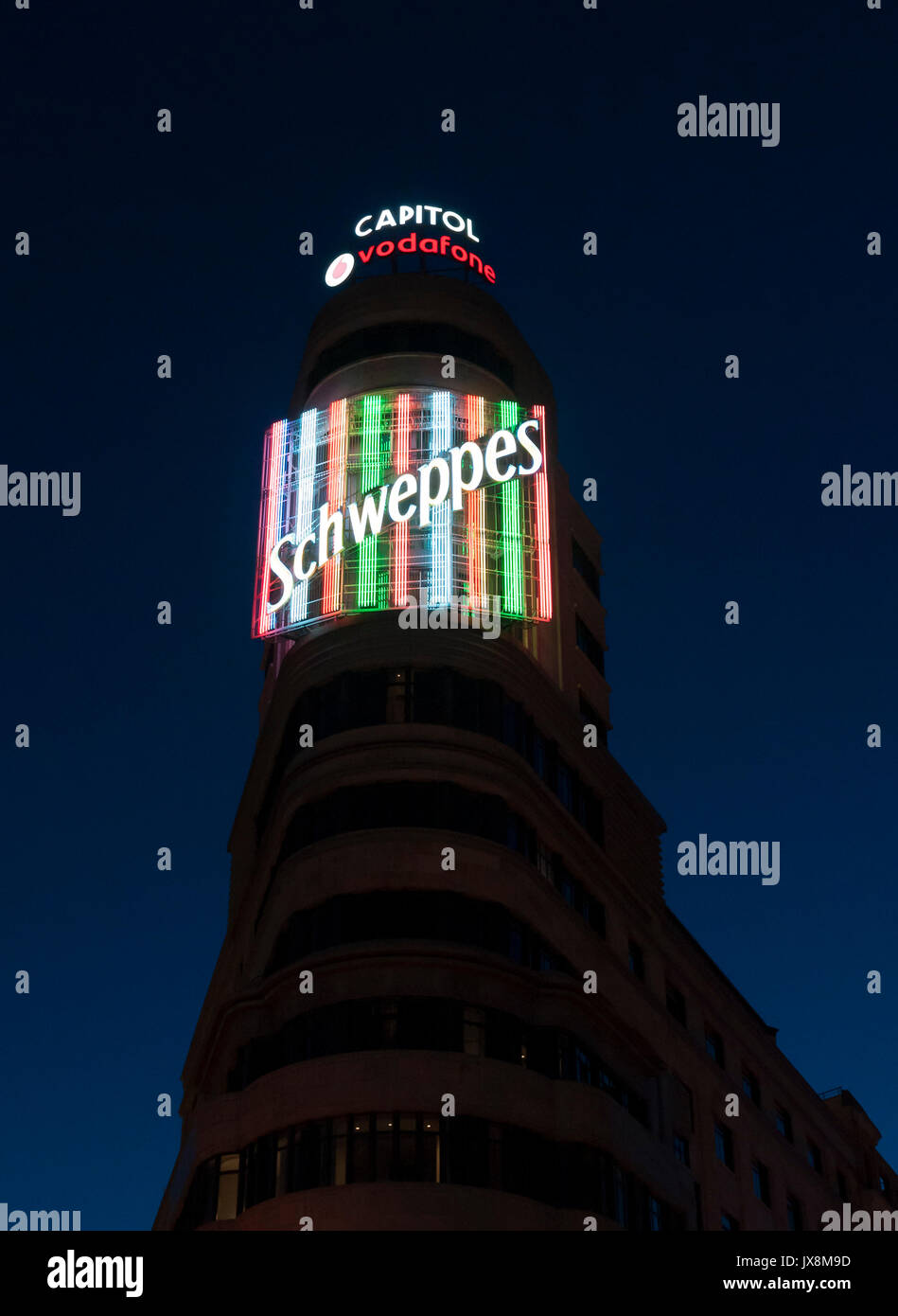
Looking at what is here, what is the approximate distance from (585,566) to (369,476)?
17.5 metres

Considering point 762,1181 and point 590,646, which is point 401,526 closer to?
point 590,646

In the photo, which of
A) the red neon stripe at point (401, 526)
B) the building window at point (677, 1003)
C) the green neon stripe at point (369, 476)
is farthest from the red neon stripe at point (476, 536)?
the building window at point (677, 1003)

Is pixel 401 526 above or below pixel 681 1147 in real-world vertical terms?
above

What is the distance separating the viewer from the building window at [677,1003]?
75.3m

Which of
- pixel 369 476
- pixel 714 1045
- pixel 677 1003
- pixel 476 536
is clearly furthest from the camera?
pixel 714 1045

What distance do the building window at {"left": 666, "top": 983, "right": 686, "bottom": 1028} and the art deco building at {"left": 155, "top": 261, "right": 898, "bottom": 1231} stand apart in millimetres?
139

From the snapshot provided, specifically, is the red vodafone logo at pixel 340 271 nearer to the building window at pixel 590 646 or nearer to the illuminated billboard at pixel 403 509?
the illuminated billboard at pixel 403 509

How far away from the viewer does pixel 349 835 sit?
5959 centimetres

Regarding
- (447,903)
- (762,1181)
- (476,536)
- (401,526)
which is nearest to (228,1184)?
(447,903)

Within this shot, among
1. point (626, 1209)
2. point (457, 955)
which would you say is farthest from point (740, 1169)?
point (457, 955)

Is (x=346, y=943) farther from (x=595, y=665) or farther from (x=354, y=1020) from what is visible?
(x=595, y=665)

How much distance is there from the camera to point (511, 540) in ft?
231

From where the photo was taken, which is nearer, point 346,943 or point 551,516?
point 346,943
